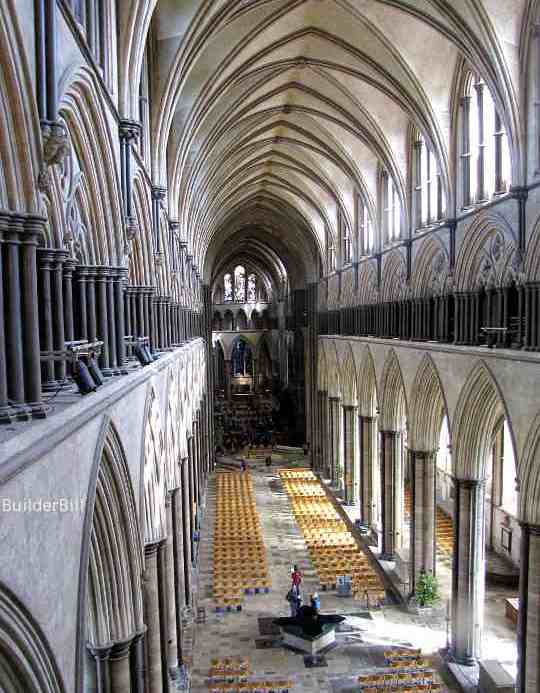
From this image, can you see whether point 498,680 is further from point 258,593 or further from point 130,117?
point 130,117

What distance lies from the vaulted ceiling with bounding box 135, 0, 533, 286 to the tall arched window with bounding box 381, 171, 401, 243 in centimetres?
73

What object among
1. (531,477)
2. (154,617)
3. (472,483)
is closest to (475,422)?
(472,483)

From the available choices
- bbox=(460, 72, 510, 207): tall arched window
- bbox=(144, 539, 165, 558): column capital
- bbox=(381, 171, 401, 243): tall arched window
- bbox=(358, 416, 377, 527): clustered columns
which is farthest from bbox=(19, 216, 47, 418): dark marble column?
bbox=(358, 416, 377, 527): clustered columns

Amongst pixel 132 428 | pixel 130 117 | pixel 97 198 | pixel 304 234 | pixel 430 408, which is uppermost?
pixel 304 234

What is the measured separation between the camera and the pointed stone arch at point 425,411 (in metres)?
17.5

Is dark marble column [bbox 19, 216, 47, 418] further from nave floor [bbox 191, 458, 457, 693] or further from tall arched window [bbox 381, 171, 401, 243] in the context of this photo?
tall arched window [bbox 381, 171, 401, 243]

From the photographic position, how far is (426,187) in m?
18.2

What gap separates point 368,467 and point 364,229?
9691 mm

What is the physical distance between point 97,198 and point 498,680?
11.8 m

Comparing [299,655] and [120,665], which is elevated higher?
[120,665]

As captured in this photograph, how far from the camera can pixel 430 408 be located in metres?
17.7

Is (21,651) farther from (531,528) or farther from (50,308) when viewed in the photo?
(531,528)

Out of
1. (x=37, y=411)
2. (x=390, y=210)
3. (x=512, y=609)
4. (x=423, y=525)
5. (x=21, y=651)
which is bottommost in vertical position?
(x=512, y=609)

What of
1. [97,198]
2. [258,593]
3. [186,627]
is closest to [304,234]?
[258,593]
